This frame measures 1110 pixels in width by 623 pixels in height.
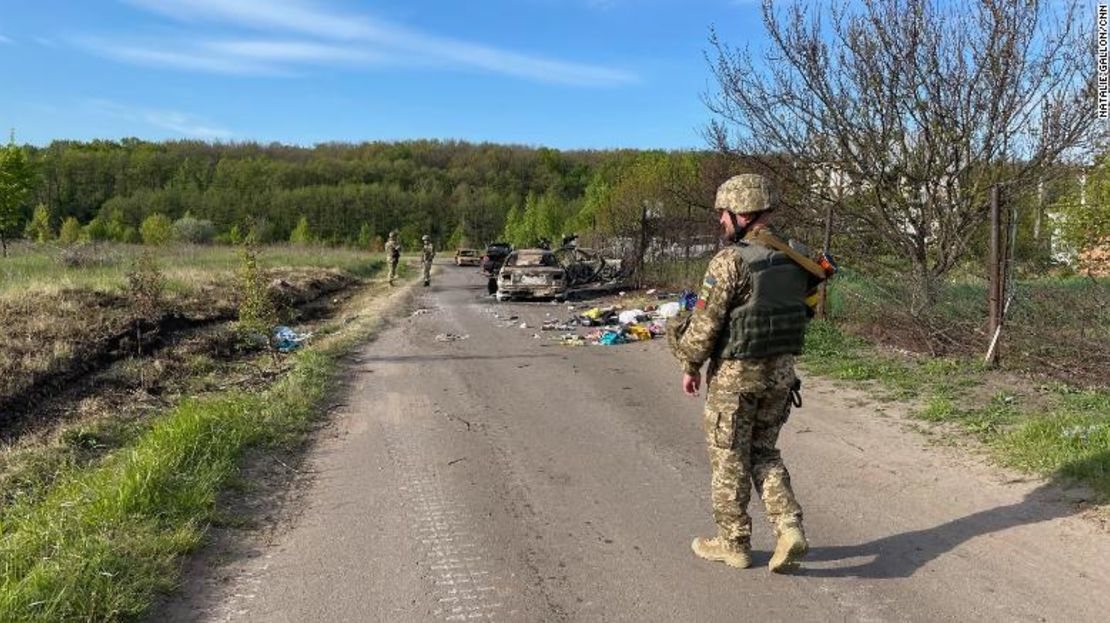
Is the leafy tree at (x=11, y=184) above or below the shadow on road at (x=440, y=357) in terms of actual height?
above

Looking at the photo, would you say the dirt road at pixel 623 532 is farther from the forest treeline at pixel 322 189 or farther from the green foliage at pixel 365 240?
the green foliage at pixel 365 240

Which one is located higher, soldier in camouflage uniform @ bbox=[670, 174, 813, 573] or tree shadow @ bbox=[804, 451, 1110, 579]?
soldier in camouflage uniform @ bbox=[670, 174, 813, 573]

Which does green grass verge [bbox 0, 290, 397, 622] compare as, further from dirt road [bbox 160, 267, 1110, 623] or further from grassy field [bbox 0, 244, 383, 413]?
grassy field [bbox 0, 244, 383, 413]

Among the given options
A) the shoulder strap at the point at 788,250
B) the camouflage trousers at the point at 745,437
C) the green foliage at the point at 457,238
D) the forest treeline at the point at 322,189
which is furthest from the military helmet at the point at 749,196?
the green foliage at the point at 457,238

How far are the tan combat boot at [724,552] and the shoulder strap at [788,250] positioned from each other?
1.41 m

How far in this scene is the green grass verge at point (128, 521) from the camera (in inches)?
135

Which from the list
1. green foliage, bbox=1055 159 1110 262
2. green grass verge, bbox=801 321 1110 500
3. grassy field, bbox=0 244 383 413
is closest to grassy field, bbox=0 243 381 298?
grassy field, bbox=0 244 383 413

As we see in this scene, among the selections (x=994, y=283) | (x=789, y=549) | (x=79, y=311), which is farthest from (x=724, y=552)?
(x=79, y=311)

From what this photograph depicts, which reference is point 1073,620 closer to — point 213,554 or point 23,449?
point 213,554

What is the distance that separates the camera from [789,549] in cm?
376

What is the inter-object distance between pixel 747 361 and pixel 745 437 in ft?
1.28

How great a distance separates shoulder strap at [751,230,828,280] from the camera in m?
3.85

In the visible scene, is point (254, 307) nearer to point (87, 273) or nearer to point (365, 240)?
point (87, 273)
